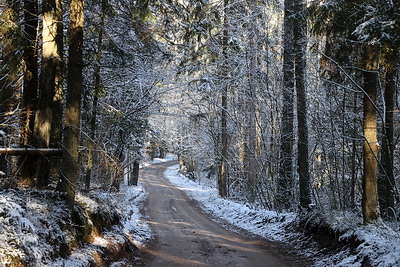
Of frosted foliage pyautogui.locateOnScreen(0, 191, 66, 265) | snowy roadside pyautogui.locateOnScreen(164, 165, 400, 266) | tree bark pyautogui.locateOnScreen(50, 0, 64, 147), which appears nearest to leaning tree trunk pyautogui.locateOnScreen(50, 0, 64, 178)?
tree bark pyautogui.locateOnScreen(50, 0, 64, 147)

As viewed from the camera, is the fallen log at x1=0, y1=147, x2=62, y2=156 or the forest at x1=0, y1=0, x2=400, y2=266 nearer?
the fallen log at x1=0, y1=147, x2=62, y2=156

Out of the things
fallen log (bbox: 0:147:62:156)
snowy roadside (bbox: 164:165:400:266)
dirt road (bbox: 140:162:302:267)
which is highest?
fallen log (bbox: 0:147:62:156)

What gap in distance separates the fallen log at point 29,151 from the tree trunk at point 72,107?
221 mm

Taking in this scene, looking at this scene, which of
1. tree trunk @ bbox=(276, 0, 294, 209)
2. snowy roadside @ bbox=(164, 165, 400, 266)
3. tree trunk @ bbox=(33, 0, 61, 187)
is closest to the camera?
snowy roadside @ bbox=(164, 165, 400, 266)

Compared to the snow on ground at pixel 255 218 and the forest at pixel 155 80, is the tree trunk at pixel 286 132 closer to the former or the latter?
the forest at pixel 155 80

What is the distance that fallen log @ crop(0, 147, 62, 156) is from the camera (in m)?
6.19

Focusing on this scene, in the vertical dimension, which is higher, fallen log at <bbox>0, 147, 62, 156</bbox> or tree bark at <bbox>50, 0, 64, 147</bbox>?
tree bark at <bbox>50, 0, 64, 147</bbox>

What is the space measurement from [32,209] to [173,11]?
6.89 meters

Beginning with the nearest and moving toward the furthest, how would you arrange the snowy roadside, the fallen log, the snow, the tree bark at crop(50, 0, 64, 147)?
the snow
the snowy roadside
the fallen log
the tree bark at crop(50, 0, 64, 147)

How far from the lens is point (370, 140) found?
22.7ft

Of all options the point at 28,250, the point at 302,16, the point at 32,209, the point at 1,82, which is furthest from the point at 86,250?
the point at 302,16

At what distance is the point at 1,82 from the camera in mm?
8781

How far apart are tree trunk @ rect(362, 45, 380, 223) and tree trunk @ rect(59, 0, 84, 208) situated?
20.3 feet

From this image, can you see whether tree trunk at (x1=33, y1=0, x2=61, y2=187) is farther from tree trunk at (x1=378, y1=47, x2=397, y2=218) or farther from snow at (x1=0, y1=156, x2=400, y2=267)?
tree trunk at (x1=378, y1=47, x2=397, y2=218)
